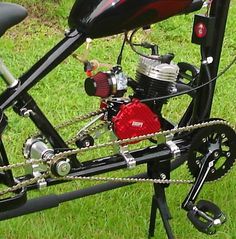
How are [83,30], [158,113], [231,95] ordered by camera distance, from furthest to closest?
[231,95]
[158,113]
[83,30]

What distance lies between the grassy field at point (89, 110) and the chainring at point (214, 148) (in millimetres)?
466

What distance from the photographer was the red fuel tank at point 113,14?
2.41 meters

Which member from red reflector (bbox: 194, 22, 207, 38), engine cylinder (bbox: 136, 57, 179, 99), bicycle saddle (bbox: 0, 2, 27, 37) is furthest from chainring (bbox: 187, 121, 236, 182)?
bicycle saddle (bbox: 0, 2, 27, 37)

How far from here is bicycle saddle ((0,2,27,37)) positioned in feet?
7.46

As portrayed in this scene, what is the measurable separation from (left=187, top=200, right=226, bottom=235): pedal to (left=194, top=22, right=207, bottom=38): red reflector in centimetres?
71

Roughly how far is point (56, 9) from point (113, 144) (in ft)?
12.5

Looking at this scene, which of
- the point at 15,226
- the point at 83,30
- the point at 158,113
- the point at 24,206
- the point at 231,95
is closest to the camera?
the point at 83,30

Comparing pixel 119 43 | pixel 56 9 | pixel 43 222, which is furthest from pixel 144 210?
pixel 56 9

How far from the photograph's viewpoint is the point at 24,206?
8.52 feet

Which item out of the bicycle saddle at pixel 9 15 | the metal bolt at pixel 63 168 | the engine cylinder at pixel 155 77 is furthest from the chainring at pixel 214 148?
the bicycle saddle at pixel 9 15

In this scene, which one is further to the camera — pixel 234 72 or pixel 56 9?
pixel 56 9

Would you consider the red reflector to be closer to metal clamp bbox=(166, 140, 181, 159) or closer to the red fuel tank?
the red fuel tank

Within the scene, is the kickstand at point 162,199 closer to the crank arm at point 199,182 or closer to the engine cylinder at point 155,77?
the crank arm at point 199,182

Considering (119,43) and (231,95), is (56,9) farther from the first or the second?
(231,95)
